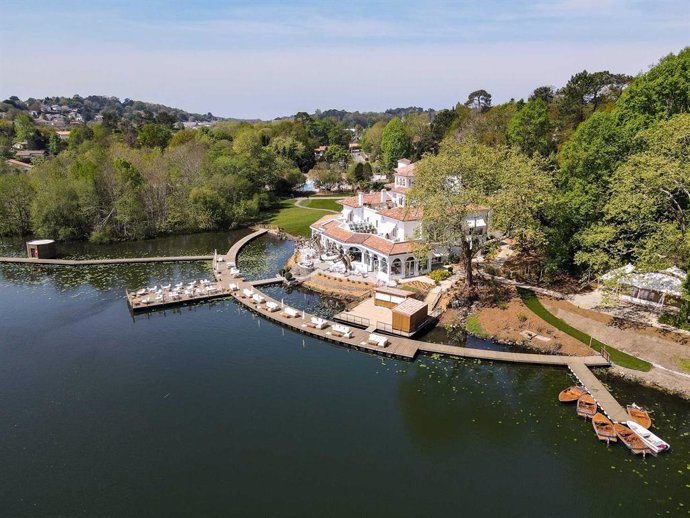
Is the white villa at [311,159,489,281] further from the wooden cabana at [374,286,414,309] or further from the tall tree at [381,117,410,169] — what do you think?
the tall tree at [381,117,410,169]

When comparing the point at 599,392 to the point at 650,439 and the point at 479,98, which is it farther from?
the point at 479,98

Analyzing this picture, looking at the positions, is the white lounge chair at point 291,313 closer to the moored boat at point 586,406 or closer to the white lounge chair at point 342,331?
the white lounge chair at point 342,331

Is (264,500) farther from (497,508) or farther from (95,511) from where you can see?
(497,508)

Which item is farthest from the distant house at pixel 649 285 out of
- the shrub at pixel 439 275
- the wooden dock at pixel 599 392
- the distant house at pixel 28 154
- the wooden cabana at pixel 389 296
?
the distant house at pixel 28 154

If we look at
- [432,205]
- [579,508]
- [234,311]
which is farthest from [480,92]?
[579,508]

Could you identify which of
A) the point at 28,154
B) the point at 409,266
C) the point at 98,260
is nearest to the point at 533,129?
the point at 409,266

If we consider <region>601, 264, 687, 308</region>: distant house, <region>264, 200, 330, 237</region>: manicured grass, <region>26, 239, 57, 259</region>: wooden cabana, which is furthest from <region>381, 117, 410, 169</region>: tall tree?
<region>601, 264, 687, 308</region>: distant house
